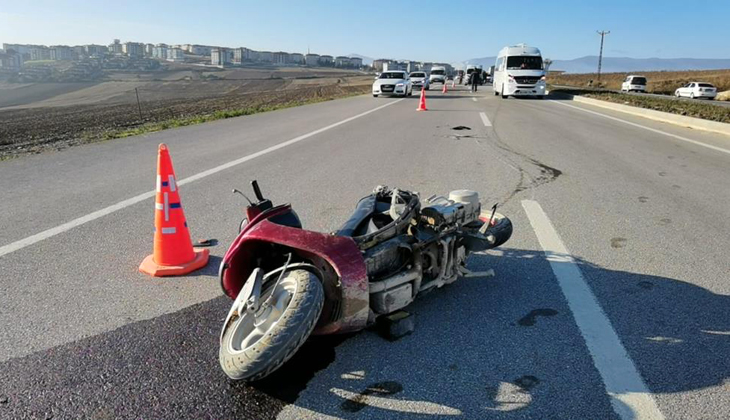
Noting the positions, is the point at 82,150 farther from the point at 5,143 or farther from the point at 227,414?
the point at 227,414

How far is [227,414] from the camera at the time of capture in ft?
8.29

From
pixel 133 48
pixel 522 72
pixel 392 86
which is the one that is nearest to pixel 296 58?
pixel 133 48

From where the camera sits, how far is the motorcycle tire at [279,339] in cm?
258

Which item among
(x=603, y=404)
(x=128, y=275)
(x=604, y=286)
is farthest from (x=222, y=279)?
(x=604, y=286)

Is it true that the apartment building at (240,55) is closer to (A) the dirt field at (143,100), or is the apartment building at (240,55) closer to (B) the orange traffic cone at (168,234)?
(A) the dirt field at (143,100)

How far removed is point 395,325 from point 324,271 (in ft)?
1.87

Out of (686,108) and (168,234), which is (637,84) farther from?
(168,234)

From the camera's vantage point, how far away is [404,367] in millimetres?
2896

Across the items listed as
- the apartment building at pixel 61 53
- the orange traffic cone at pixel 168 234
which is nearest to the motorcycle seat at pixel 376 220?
the orange traffic cone at pixel 168 234

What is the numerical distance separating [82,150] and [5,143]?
5458mm

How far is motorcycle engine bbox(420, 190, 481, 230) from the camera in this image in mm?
3707

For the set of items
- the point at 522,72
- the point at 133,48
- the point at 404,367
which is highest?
the point at 133,48

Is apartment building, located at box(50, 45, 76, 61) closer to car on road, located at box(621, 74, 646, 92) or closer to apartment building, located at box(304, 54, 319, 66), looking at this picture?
apartment building, located at box(304, 54, 319, 66)

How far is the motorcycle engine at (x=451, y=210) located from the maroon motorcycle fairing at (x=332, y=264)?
0.90 metres
